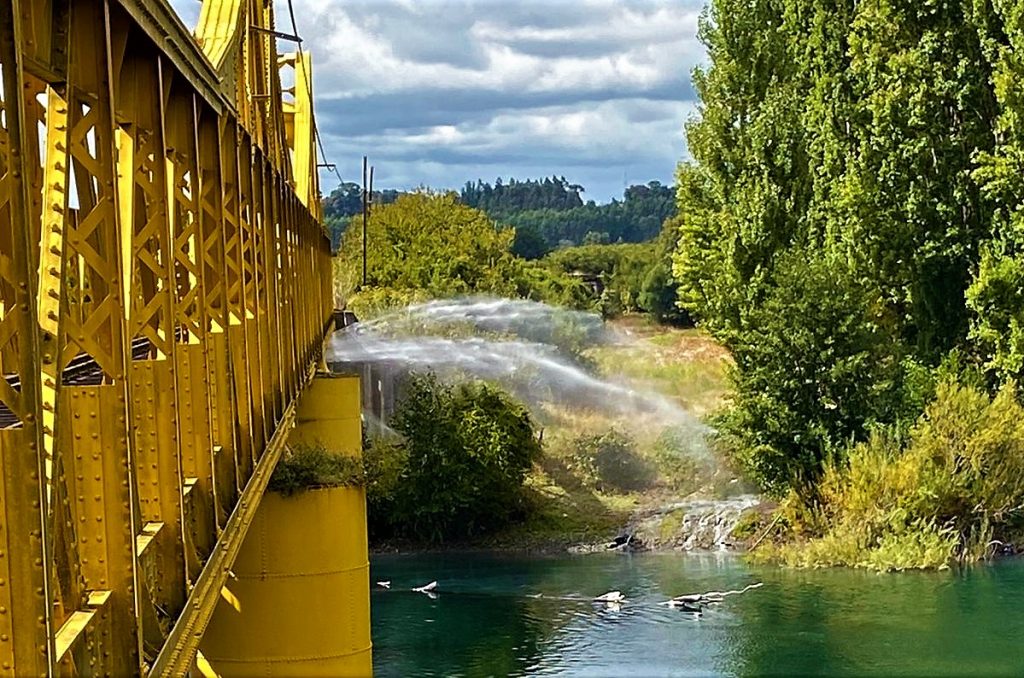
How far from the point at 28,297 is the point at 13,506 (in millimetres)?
348

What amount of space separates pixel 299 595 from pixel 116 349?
28.5 feet

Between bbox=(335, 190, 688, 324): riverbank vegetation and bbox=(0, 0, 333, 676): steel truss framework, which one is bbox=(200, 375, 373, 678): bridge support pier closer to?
bbox=(0, 0, 333, 676): steel truss framework

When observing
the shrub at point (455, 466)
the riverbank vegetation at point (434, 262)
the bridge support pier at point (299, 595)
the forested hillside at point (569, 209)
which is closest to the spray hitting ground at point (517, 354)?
the riverbank vegetation at point (434, 262)

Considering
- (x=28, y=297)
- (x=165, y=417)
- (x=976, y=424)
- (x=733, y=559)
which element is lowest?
(x=733, y=559)

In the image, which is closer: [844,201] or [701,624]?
[701,624]

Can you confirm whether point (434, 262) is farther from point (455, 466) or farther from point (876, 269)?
point (876, 269)

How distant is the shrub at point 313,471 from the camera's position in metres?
11.8

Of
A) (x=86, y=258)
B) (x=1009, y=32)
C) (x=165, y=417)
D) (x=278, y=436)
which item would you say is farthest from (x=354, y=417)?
(x=1009, y=32)

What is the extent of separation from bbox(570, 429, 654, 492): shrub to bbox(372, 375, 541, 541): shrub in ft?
8.47

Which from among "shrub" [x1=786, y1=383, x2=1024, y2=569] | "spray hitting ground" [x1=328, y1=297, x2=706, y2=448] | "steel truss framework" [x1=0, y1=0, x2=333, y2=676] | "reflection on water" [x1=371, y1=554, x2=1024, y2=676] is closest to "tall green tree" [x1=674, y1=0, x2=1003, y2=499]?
"shrub" [x1=786, y1=383, x2=1024, y2=569]

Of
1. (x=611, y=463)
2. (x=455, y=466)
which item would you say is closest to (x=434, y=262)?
(x=611, y=463)

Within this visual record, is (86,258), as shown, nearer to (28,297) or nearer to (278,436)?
(28,297)

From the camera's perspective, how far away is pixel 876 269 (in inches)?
1084

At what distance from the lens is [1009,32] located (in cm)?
2547
